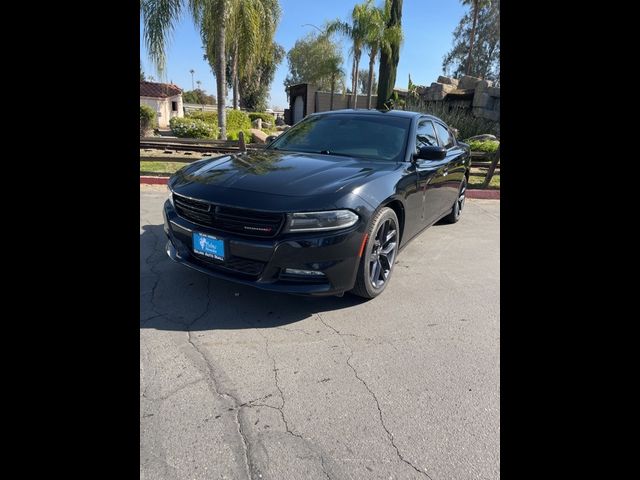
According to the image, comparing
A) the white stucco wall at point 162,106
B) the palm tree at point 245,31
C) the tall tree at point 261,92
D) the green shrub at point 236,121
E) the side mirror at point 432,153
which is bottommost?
the side mirror at point 432,153

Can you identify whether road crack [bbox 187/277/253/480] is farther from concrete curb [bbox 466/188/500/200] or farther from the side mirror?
concrete curb [bbox 466/188/500/200]

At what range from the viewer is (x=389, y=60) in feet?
63.1

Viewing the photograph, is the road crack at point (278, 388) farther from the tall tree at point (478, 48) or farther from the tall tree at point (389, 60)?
the tall tree at point (478, 48)

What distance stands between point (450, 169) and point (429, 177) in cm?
98

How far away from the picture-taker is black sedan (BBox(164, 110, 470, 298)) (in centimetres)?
270

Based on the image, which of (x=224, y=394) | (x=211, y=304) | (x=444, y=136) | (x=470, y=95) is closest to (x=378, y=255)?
(x=211, y=304)

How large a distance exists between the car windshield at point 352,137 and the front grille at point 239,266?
158 cm

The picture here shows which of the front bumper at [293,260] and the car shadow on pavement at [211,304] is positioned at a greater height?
the front bumper at [293,260]

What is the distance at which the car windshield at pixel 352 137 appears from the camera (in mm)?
3865

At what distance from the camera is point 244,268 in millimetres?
2814

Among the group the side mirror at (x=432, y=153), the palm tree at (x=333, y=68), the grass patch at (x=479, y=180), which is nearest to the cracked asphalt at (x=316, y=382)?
the side mirror at (x=432, y=153)

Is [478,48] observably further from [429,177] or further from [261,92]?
[429,177]
